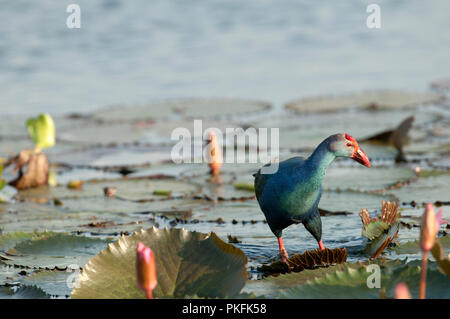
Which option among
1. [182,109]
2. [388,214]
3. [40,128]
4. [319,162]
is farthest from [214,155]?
[182,109]

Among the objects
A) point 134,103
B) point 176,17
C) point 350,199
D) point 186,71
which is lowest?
point 350,199

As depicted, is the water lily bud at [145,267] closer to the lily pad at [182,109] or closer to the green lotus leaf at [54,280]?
the green lotus leaf at [54,280]

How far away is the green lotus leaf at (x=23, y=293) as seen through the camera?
10.0 ft

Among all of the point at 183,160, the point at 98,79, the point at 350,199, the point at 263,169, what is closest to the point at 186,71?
the point at 98,79

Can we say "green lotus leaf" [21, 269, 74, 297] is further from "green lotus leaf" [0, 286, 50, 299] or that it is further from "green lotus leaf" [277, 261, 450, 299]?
"green lotus leaf" [277, 261, 450, 299]

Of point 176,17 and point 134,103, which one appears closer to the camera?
point 134,103

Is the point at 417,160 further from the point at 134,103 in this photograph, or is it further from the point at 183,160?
the point at 134,103

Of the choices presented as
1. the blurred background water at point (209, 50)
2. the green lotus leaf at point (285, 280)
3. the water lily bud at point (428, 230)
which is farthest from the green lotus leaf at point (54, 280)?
the blurred background water at point (209, 50)

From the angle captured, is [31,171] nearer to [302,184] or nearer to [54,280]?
[54,280]

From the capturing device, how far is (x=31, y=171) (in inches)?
222

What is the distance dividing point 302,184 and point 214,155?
250 cm

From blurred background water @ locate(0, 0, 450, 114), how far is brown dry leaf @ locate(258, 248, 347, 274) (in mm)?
5790

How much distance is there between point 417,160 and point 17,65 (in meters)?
7.19

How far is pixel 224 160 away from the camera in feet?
20.5
